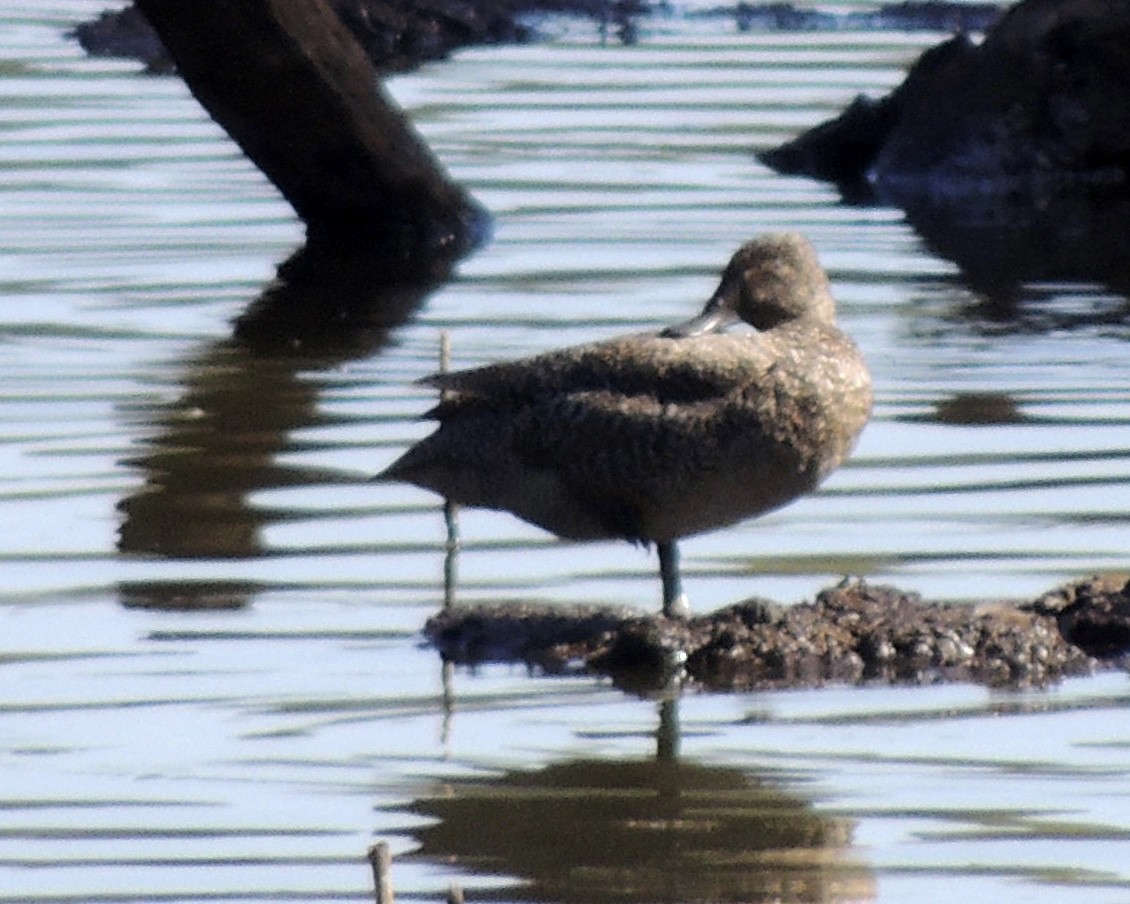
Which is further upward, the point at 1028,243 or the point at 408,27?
the point at 408,27

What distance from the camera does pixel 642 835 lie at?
545cm

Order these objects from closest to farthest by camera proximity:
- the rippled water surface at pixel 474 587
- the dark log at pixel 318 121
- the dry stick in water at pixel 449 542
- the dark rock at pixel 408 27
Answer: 1. the rippled water surface at pixel 474 587
2. the dry stick in water at pixel 449 542
3. the dark log at pixel 318 121
4. the dark rock at pixel 408 27

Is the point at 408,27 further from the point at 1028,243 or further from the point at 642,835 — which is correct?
the point at 642,835

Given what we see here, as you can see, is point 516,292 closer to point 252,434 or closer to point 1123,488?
point 252,434

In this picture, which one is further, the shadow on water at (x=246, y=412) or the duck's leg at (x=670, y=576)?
the shadow on water at (x=246, y=412)

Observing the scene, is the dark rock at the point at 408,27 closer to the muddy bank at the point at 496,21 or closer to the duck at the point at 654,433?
the muddy bank at the point at 496,21

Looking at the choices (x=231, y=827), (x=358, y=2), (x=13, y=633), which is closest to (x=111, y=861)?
(x=231, y=827)

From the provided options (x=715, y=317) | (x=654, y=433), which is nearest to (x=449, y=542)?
(x=715, y=317)

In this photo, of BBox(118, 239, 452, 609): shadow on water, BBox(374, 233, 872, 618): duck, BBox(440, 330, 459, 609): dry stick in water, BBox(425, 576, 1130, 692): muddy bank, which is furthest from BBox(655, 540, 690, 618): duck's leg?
BBox(118, 239, 452, 609): shadow on water

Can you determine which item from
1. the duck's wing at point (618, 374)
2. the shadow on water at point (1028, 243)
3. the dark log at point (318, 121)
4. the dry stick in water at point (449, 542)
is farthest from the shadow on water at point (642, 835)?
the dark log at point (318, 121)

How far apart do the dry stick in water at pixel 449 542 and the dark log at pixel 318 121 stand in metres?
4.55

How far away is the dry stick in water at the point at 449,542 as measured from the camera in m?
7.10

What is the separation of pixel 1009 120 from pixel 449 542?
8.53 metres

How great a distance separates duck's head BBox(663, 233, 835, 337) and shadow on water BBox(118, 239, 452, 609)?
127 cm
